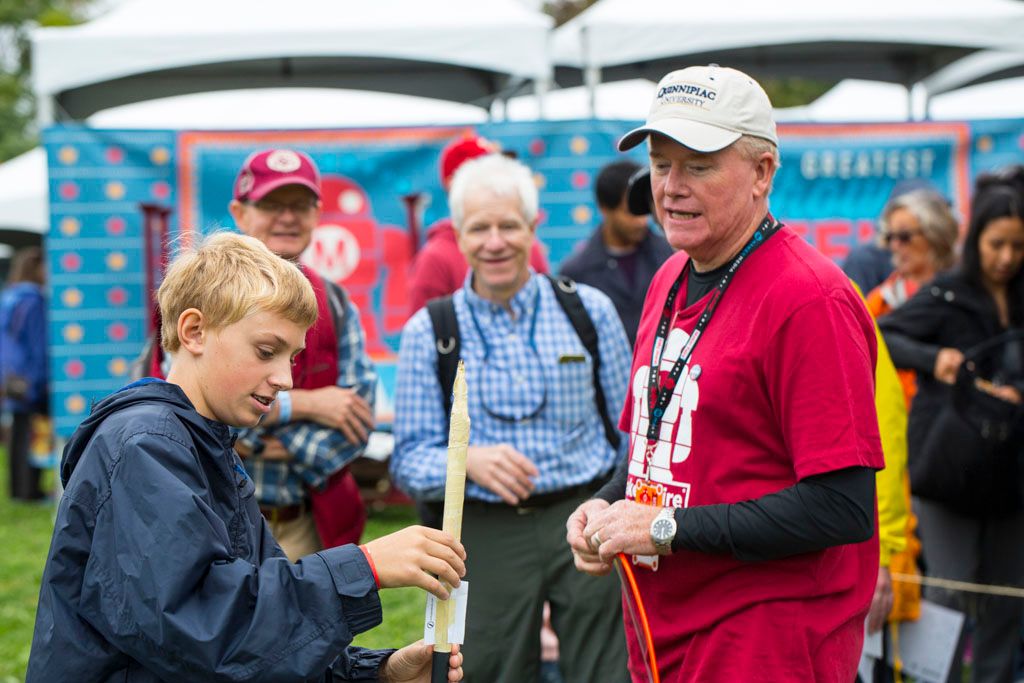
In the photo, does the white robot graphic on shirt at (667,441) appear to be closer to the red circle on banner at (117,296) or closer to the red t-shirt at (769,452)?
the red t-shirt at (769,452)

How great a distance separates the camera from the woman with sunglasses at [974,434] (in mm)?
4102

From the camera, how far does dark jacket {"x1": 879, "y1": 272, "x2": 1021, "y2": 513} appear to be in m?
4.08

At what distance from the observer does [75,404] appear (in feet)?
24.4

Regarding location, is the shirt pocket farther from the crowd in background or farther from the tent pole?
the tent pole

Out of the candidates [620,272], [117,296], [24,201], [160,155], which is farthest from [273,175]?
[24,201]

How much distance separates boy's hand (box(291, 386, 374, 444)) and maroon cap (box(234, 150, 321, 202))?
69 cm

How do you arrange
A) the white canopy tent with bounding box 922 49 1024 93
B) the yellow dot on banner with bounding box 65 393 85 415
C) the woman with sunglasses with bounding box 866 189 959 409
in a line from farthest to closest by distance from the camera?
the white canopy tent with bounding box 922 49 1024 93
the yellow dot on banner with bounding box 65 393 85 415
the woman with sunglasses with bounding box 866 189 959 409

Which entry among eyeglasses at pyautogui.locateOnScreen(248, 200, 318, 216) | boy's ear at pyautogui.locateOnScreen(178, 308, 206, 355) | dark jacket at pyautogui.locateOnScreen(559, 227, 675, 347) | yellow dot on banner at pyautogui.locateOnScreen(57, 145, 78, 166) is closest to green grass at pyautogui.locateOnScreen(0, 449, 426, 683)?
dark jacket at pyautogui.locateOnScreen(559, 227, 675, 347)

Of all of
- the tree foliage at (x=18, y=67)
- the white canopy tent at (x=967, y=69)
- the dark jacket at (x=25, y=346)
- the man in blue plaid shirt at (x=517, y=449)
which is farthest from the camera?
the tree foliage at (x=18, y=67)

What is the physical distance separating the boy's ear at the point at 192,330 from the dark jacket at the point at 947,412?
9.85 feet

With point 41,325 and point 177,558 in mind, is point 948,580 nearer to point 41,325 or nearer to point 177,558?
point 177,558

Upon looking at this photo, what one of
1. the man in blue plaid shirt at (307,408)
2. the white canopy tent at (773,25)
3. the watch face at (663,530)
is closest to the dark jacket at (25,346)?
the white canopy tent at (773,25)

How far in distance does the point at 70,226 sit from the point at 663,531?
620 centimetres

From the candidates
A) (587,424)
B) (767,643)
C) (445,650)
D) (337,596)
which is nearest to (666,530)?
(767,643)
